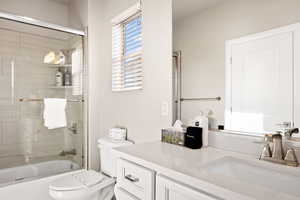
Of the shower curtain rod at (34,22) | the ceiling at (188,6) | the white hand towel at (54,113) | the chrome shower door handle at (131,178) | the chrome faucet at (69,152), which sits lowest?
the chrome faucet at (69,152)

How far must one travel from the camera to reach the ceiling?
4.28 ft

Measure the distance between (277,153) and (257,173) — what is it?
15cm

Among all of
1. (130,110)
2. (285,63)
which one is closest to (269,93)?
(285,63)

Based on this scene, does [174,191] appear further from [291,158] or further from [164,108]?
[164,108]

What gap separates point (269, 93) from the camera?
1008mm

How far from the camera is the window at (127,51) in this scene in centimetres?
191

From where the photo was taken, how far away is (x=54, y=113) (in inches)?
88.1

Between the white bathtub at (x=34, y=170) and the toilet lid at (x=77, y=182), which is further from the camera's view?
the white bathtub at (x=34, y=170)

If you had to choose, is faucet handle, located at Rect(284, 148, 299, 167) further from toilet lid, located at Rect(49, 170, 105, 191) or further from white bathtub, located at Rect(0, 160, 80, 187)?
white bathtub, located at Rect(0, 160, 80, 187)

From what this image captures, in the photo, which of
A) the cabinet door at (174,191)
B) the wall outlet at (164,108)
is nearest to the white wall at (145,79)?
the wall outlet at (164,108)

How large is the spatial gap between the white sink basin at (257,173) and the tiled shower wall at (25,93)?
76.1 inches

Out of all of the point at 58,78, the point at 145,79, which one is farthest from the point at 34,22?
the point at 145,79

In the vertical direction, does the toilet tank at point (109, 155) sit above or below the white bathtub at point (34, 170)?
above

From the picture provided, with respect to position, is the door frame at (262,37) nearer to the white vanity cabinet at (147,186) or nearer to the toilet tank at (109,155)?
the white vanity cabinet at (147,186)
